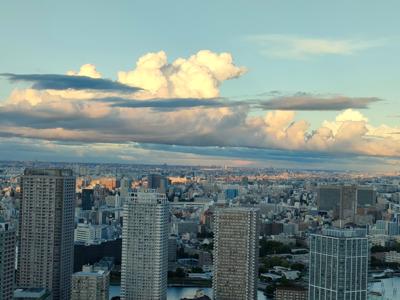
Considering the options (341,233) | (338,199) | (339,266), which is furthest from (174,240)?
(338,199)

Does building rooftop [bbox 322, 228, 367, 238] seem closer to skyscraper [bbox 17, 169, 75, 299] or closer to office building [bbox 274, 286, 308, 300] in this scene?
office building [bbox 274, 286, 308, 300]

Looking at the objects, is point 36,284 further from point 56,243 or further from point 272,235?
point 272,235

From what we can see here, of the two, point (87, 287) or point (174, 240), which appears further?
point (174, 240)

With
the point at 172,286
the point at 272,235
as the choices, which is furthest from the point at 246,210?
the point at 272,235

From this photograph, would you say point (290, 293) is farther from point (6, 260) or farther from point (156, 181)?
point (156, 181)

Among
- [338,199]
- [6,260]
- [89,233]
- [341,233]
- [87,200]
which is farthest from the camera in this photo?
[338,199]

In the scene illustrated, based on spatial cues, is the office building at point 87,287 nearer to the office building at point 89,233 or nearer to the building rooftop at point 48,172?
the building rooftop at point 48,172

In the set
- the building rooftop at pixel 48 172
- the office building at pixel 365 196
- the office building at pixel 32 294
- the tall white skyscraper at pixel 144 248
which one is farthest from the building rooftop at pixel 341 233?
the office building at pixel 365 196
